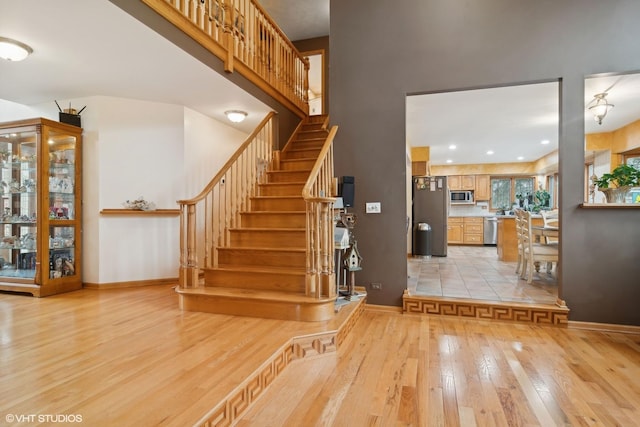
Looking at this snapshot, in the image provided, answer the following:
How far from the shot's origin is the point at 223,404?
5.50ft

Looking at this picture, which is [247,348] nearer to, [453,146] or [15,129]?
[15,129]

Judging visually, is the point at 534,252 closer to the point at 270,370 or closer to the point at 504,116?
the point at 504,116

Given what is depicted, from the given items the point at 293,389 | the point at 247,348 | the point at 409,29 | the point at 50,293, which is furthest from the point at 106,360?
the point at 409,29

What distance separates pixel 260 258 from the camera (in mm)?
3648

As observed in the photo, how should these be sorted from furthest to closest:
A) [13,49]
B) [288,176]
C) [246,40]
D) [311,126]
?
[311,126], [288,176], [246,40], [13,49]

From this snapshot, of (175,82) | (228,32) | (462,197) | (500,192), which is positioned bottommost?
(462,197)

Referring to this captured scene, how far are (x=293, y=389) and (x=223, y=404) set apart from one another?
1.73ft

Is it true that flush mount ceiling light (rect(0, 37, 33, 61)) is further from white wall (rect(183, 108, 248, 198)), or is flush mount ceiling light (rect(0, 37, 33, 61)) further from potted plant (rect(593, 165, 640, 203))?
potted plant (rect(593, 165, 640, 203))

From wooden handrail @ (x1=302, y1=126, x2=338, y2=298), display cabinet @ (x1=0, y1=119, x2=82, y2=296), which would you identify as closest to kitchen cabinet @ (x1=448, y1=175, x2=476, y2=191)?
Answer: wooden handrail @ (x1=302, y1=126, x2=338, y2=298)

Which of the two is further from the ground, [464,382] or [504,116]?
[504,116]

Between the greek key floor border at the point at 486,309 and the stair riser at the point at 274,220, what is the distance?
147 centimetres

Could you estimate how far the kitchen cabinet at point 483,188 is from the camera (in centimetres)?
969

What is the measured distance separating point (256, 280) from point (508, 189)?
30.4 ft

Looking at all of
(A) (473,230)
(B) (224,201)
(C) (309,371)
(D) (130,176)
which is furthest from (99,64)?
(A) (473,230)
